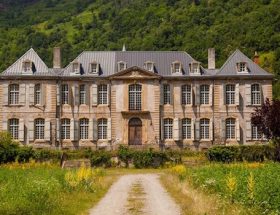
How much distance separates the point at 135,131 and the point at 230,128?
26.7 ft

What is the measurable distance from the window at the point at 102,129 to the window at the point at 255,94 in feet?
42.0

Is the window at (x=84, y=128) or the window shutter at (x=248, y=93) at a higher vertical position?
the window shutter at (x=248, y=93)

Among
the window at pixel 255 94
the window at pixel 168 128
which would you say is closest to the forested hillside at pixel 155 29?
the window at pixel 255 94

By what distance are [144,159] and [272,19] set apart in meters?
45.7

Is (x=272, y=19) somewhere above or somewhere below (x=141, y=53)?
above

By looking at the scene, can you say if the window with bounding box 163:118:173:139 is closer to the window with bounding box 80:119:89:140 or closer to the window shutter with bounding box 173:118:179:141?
the window shutter with bounding box 173:118:179:141

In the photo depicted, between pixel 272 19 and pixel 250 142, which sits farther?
pixel 272 19

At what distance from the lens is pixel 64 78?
50.4 meters

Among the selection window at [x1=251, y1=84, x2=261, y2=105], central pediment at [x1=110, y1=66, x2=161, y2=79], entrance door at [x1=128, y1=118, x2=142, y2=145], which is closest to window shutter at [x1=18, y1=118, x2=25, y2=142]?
central pediment at [x1=110, y1=66, x2=161, y2=79]

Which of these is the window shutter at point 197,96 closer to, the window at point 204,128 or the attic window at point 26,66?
the window at point 204,128

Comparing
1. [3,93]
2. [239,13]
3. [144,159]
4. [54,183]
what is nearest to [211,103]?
[144,159]

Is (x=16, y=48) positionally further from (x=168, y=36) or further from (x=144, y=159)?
(x=144, y=159)

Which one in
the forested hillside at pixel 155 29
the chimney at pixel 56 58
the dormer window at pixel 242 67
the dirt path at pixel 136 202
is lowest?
the dirt path at pixel 136 202

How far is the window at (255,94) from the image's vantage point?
166 ft
